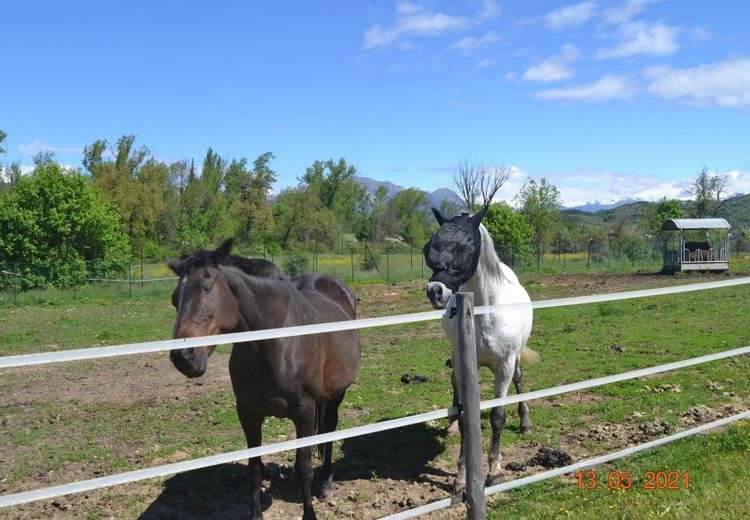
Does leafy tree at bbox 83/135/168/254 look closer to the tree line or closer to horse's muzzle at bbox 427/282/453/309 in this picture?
the tree line

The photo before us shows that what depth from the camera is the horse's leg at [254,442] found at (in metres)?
3.97

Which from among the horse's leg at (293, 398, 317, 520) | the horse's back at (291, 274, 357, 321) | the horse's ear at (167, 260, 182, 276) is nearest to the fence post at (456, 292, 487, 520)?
the horse's leg at (293, 398, 317, 520)

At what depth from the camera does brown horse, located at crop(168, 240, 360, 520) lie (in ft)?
10.6

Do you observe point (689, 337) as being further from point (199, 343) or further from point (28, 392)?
point (28, 392)

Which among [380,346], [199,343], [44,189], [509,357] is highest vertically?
[44,189]

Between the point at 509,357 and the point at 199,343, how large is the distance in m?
2.93

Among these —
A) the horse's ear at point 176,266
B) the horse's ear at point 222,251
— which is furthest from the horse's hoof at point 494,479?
the horse's ear at point 176,266

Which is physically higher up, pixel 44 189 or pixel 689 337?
pixel 44 189

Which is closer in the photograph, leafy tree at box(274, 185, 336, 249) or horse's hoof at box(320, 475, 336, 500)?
horse's hoof at box(320, 475, 336, 500)

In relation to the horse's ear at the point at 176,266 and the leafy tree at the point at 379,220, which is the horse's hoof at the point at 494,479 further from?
the leafy tree at the point at 379,220

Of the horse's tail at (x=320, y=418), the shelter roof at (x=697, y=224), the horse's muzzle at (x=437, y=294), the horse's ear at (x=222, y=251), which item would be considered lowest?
the horse's tail at (x=320, y=418)

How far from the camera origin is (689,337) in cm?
1048

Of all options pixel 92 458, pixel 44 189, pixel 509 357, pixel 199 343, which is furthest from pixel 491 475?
pixel 44 189
